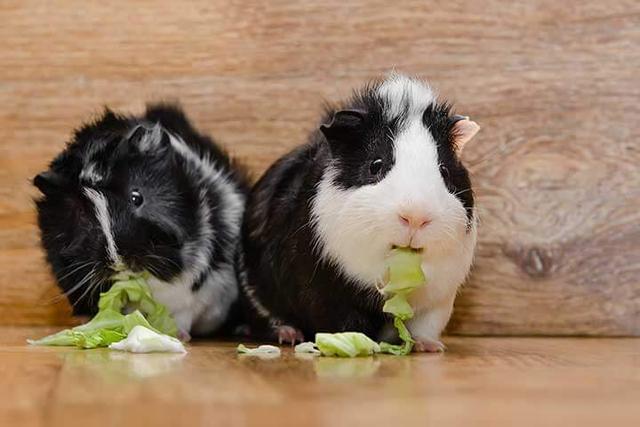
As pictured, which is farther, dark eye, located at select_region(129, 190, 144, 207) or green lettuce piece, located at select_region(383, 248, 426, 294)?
dark eye, located at select_region(129, 190, 144, 207)

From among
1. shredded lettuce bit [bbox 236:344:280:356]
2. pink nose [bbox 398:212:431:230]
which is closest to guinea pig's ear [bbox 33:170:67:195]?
shredded lettuce bit [bbox 236:344:280:356]

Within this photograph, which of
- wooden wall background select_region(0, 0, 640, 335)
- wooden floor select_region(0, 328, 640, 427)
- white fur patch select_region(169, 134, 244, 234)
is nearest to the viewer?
wooden floor select_region(0, 328, 640, 427)

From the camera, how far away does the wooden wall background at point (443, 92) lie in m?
2.96

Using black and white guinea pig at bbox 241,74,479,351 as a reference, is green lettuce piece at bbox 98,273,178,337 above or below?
Answer: below

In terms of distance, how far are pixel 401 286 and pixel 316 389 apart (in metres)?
0.68

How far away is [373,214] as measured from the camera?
2.13 meters

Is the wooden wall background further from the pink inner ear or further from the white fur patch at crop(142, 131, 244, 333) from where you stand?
the pink inner ear

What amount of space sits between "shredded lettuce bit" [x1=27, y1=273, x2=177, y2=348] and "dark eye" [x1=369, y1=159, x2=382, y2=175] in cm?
66

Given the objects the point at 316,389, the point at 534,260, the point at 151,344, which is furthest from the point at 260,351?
the point at 534,260

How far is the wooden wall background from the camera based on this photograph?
117 inches

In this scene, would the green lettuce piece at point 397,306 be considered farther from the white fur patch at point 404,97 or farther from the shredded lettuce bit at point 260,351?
the white fur patch at point 404,97

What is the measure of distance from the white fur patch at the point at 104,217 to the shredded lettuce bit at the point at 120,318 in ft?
0.26

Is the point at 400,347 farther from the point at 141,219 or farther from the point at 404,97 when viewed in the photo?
the point at 141,219

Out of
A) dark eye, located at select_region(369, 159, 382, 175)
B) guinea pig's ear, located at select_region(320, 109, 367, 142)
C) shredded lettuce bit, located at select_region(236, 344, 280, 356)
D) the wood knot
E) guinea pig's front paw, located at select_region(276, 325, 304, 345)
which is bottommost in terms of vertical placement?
guinea pig's front paw, located at select_region(276, 325, 304, 345)
